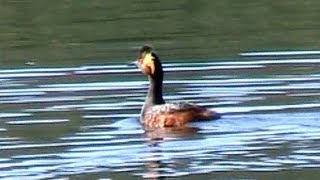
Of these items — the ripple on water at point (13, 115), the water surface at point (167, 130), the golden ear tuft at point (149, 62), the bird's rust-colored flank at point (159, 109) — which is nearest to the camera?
the water surface at point (167, 130)

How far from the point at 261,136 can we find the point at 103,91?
4426 millimetres

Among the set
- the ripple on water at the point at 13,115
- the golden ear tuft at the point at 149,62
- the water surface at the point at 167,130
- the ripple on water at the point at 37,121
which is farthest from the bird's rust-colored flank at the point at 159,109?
the ripple on water at the point at 13,115

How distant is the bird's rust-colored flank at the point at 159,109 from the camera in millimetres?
18859

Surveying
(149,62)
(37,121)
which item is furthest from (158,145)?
(149,62)

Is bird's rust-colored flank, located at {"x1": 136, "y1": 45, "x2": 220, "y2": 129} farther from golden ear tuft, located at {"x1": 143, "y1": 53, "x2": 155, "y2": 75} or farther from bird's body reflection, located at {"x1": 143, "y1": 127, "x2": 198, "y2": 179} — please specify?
bird's body reflection, located at {"x1": 143, "y1": 127, "x2": 198, "y2": 179}

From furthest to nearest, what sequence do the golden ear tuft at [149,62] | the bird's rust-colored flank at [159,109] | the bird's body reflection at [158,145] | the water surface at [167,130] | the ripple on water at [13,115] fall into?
the golden ear tuft at [149,62], the ripple on water at [13,115], the bird's rust-colored flank at [159,109], the water surface at [167,130], the bird's body reflection at [158,145]

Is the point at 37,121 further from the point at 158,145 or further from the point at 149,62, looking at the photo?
the point at 158,145

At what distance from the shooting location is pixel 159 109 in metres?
19.6

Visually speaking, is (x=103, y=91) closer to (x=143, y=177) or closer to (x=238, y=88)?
(x=238, y=88)

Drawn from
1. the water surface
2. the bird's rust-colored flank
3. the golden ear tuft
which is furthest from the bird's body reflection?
the golden ear tuft

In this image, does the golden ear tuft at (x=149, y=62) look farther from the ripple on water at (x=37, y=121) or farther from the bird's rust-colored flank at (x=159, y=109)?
the ripple on water at (x=37, y=121)

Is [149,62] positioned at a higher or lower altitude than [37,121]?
higher

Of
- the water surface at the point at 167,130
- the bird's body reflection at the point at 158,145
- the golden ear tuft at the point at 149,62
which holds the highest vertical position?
the golden ear tuft at the point at 149,62

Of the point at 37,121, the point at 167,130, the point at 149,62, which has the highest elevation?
the point at 149,62
